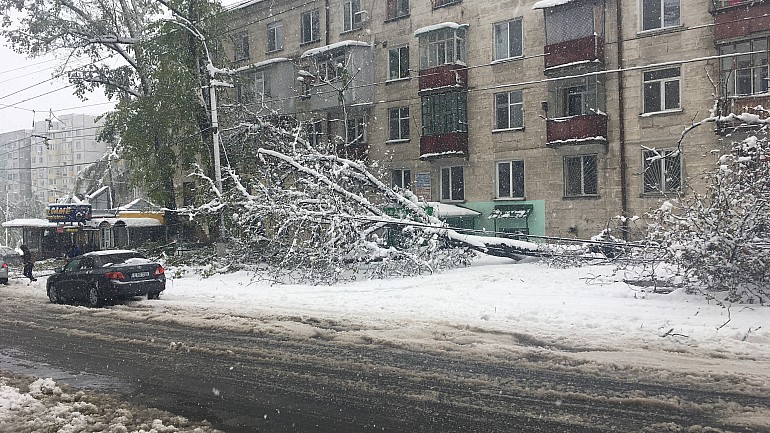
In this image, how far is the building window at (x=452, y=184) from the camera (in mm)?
29234

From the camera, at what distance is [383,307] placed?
41.1 ft

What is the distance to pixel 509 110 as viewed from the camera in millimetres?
27500

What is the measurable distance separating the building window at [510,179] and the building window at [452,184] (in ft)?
6.22

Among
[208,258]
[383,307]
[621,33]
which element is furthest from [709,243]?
[208,258]

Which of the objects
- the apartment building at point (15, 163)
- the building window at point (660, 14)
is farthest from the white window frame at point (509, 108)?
the apartment building at point (15, 163)

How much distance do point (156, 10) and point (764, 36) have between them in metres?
26.4

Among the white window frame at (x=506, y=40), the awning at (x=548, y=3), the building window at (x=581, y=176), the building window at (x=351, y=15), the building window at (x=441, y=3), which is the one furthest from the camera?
the building window at (x=351, y=15)

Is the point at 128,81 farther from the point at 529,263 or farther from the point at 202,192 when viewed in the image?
the point at 529,263

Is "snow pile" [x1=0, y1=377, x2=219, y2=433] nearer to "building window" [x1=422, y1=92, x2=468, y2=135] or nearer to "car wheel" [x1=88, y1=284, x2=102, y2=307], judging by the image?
"car wheel" [x1=88, y1=284, x2=102, y2=307]

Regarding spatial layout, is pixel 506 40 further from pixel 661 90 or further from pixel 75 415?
pixel 75 415

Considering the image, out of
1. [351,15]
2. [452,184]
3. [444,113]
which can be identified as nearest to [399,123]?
[444,113]

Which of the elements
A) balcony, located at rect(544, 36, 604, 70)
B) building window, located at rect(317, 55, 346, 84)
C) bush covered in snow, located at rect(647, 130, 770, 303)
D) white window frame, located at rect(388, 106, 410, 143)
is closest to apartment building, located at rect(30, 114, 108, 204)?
building window, located at rect(317, 55, 346, 84)

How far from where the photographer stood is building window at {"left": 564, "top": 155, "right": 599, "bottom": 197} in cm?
2496

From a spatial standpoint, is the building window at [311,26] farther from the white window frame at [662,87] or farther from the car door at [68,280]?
the car door at [68,280]
